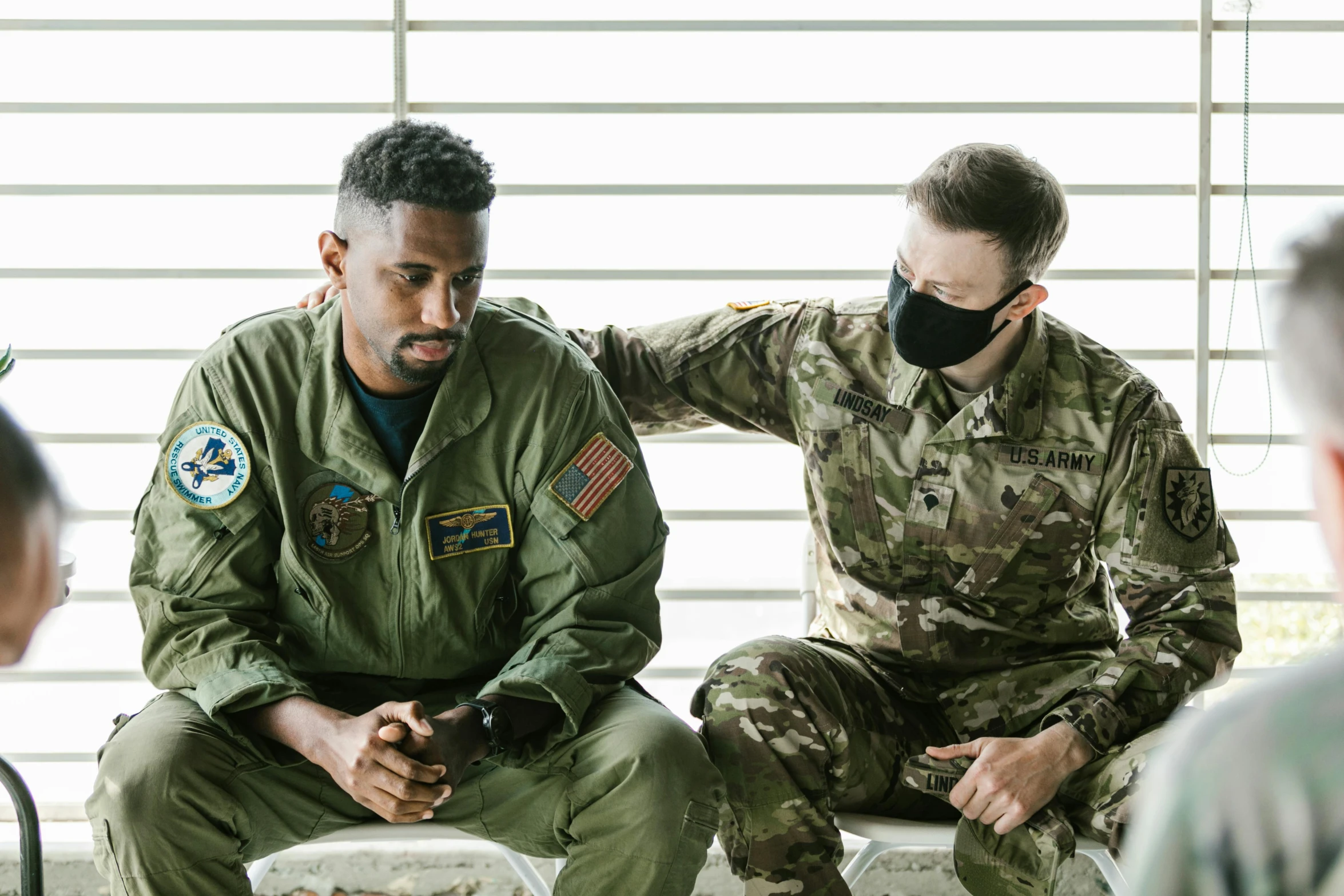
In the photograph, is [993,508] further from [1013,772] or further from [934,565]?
[1013,772]

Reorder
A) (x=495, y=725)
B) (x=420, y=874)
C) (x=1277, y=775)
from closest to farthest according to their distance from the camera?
(x=1277, y=775), (x=495, y=725), (x=420, y=874)

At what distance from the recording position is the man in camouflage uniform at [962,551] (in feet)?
7.33

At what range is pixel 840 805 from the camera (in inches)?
92.7

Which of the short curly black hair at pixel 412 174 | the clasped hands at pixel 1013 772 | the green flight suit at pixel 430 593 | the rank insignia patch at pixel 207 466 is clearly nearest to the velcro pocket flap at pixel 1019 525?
the clasped hands at pixel 1013 772

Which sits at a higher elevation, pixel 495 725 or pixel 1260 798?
pixel 1260 798

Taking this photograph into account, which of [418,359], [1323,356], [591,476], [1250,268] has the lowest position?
[591,476]

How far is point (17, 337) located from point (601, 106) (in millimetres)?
1628

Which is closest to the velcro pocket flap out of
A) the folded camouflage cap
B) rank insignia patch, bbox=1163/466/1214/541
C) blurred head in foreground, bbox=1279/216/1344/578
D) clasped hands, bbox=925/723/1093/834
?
rank insignia patch, bbox=1163/466/1214/541

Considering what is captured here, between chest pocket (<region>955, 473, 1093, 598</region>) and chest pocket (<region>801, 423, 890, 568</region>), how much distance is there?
7.9 inches

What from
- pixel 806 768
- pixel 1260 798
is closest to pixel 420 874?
pixel 806 768

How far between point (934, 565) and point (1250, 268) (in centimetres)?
136

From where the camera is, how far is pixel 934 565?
101 inches

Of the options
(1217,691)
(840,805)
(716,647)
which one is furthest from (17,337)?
(1217,691)

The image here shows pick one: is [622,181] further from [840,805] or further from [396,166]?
[840,805]
